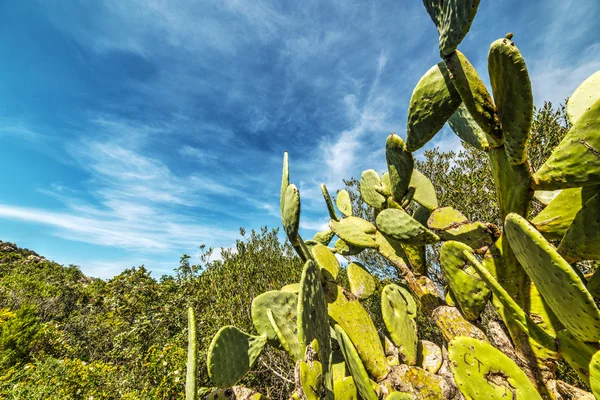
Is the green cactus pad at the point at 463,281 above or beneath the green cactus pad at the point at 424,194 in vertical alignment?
beneath

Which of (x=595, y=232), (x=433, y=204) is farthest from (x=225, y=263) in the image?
(x=595, y=232)

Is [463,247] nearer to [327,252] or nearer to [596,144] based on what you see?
[596,144]

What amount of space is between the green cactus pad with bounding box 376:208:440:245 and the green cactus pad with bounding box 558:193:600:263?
2.30ft

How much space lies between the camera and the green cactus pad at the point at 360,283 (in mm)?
2127

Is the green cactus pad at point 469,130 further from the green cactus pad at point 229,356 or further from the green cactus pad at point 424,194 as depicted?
the green cactus pad at point 229,356

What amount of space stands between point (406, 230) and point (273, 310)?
0.96 metres

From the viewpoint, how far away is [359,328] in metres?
1.61

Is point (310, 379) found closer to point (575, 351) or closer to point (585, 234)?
point (575, 351)

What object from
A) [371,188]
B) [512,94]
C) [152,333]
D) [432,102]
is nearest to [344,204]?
[371,188]

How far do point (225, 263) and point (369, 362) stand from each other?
5.88 m

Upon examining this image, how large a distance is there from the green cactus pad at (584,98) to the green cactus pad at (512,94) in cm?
48

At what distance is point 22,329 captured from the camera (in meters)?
9.84

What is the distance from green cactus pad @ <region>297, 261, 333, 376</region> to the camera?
3.51 feet

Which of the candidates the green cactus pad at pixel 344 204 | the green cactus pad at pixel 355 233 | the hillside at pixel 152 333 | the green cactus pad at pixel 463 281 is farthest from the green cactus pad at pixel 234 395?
the hillside at pixel 152 333
